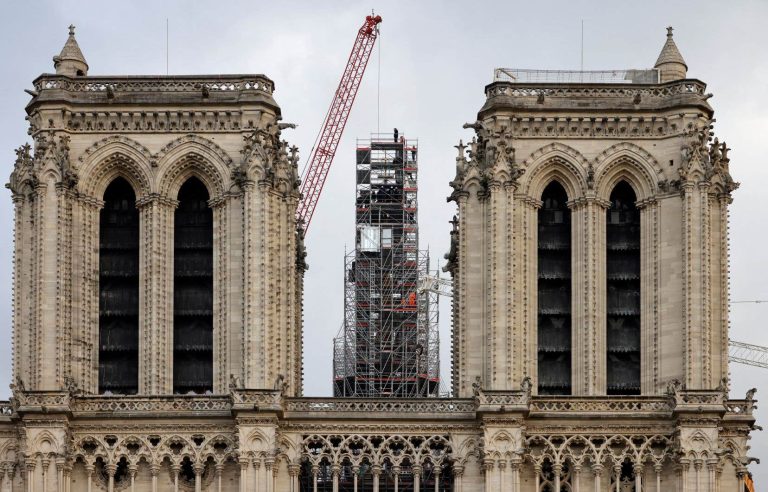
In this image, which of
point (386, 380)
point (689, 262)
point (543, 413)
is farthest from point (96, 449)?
point (386, 380)

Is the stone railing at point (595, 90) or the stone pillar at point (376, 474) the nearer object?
the stone pillar at point (376, 474)

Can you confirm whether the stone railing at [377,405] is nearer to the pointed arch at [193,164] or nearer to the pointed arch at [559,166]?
the pointed arch at [193,164]

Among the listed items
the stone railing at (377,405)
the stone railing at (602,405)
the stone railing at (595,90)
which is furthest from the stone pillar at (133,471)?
the stone railing at (595,90)

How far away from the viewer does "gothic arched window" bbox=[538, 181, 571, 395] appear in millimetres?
78875

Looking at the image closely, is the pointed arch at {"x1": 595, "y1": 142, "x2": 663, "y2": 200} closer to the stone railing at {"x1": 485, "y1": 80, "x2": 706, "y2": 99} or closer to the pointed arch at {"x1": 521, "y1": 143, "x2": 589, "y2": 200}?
the pointed arch at {"x1": 521, "y1": 143, "x2": 589, "y2": 200}

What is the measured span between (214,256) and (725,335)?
634 inches

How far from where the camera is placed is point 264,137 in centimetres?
7931

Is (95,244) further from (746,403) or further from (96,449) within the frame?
(746,403)

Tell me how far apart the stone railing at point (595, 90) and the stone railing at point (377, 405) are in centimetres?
1007

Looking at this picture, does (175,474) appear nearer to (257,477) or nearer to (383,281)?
(257,477)

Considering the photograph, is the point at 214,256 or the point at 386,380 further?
the point at 386,380

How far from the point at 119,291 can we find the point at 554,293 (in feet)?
45.1

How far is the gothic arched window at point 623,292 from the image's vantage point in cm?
7888

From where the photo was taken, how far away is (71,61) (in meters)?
81.6
